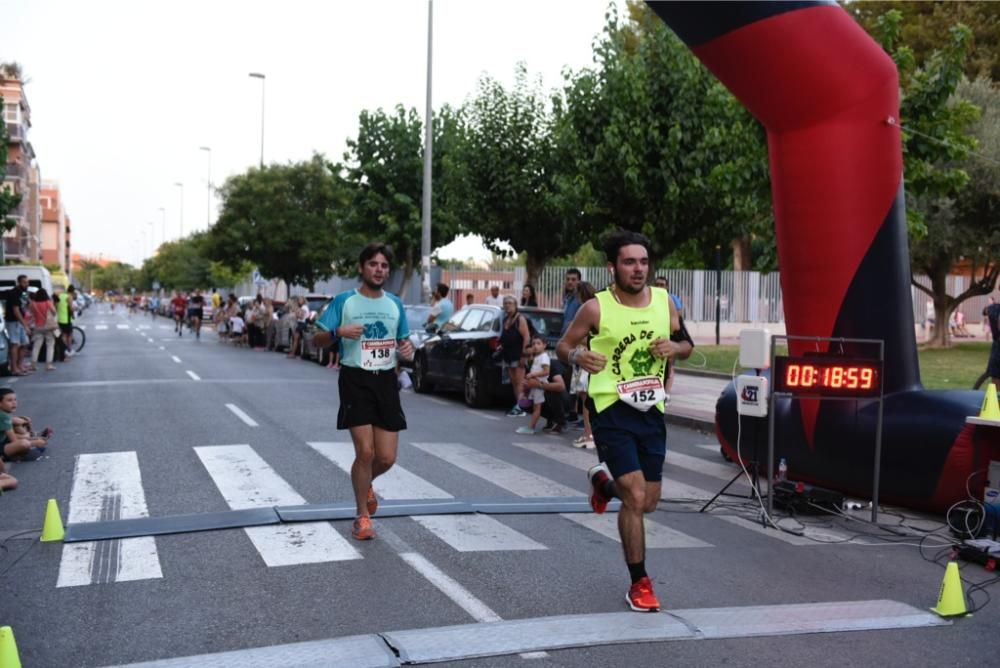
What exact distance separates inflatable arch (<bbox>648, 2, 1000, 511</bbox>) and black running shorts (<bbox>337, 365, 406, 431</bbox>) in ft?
12.6

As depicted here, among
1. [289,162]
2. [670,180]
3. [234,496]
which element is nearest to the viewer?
[234,496]

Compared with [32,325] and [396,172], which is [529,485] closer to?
[32,325]

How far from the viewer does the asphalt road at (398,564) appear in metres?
5.02

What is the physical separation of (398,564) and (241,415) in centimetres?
803

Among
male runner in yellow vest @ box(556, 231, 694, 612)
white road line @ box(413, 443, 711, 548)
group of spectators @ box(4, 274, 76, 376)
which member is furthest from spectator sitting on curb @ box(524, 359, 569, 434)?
group of spectators @ box(4, 274, 76, 376)

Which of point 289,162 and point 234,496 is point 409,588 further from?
point 289,162

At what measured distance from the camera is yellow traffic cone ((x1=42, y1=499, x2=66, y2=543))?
6.88 metres

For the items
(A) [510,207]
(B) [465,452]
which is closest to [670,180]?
(A) [510,207]

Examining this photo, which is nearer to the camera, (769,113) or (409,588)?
(409,588)

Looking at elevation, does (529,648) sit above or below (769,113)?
below

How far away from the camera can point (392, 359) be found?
23.5ft

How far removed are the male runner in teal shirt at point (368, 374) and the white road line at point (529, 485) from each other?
5.38 ft

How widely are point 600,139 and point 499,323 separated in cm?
912

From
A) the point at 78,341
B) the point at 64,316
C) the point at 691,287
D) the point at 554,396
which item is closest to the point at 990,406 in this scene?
the point at 554,396
